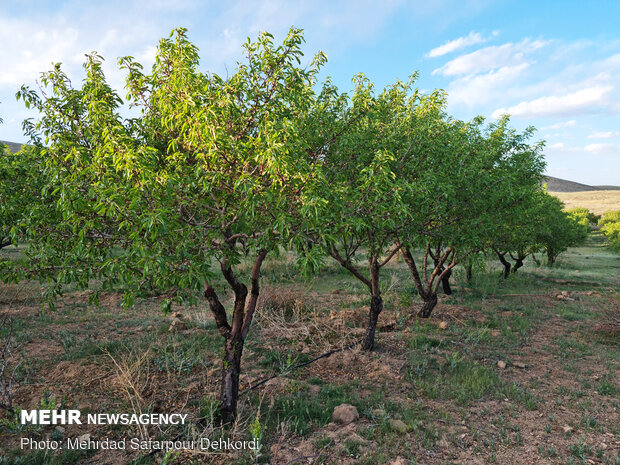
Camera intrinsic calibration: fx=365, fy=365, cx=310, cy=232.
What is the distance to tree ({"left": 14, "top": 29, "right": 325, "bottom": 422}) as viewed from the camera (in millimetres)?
4570

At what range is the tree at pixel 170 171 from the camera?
457 cm

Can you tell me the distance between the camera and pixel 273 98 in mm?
5805

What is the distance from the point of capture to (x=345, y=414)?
683 cm

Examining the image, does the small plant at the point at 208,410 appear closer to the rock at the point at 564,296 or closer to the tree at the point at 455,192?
the tree at the point at 455,192

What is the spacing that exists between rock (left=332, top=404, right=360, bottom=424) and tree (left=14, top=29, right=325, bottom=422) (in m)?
3.35

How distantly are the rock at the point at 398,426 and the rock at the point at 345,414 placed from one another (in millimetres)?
661

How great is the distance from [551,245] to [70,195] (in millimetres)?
31684

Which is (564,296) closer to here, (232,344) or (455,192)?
(455,192)

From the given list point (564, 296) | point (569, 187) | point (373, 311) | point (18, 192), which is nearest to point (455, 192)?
point (373, 311)

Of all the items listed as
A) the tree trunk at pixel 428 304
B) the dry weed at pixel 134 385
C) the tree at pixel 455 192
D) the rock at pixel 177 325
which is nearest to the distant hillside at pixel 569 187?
the tree trunk at pixel 428 304

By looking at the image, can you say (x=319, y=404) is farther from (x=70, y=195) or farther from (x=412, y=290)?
(x=412, y=290)

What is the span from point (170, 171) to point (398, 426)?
582cm

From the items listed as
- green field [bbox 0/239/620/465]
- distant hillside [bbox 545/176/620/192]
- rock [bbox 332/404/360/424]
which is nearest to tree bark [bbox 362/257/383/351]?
green field [bbox 0/239/620/465]

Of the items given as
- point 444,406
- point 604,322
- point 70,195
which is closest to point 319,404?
point 444,406
